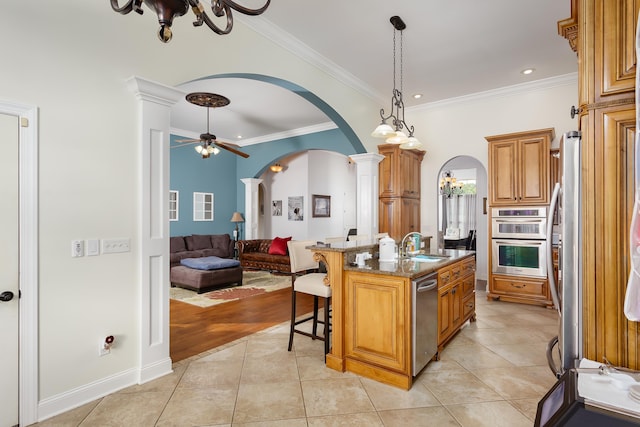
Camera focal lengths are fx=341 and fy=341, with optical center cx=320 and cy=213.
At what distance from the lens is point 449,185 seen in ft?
32.9

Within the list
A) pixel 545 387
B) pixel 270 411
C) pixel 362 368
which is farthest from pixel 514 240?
pixel 270 411

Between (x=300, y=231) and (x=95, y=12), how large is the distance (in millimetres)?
7231

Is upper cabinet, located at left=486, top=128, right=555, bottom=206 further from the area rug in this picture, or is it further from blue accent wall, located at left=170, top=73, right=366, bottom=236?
the area rug

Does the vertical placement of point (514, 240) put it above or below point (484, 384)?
above

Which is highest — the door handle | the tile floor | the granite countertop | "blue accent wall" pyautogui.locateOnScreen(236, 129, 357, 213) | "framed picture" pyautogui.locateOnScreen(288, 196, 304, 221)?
"blue accent wall" pyautogui.locateOnScreen(236, 129, 357, 213)

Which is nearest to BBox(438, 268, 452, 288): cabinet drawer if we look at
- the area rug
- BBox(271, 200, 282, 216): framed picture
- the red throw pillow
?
the area rug

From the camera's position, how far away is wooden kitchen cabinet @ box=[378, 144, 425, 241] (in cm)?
552

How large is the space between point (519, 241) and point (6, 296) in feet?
18.2

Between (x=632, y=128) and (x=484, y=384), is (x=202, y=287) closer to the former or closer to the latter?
(x=484, y=384)

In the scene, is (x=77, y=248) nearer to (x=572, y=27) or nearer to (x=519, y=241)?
(x=572, y=27)

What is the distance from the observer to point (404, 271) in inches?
102

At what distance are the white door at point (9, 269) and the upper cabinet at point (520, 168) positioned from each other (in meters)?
5.37

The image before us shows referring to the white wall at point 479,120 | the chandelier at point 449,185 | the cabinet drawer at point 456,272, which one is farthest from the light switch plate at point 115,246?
the chandelier at point 449,185

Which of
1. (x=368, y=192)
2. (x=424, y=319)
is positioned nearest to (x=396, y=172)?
(x=368, y=192)
